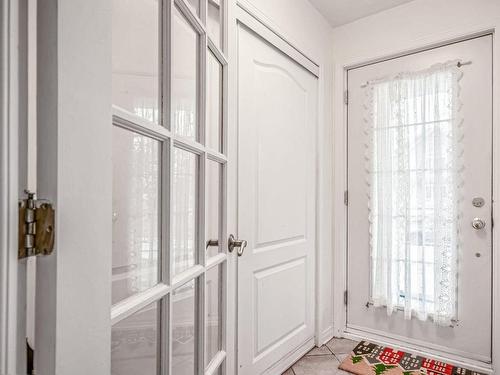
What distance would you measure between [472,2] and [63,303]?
2.54m

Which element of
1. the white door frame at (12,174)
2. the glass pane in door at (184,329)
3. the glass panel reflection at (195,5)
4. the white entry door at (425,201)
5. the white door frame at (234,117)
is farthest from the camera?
the white entry door at (425,201)

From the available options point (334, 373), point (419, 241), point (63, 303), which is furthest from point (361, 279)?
point (63, 303)

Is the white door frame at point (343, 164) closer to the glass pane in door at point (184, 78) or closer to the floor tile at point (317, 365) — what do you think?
the floor tile at point (317, 365)

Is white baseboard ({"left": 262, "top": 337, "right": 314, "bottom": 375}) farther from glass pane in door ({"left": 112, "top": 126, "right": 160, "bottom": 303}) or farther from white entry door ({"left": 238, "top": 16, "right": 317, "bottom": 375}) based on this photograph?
glass pane in door ({"left": 112, "top": 126, "right": 160, "bottom": 303})

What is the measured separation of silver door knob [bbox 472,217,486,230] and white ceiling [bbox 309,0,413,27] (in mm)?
1513

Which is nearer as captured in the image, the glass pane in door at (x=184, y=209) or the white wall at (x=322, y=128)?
the glass pane in door at (x=184, y=209)

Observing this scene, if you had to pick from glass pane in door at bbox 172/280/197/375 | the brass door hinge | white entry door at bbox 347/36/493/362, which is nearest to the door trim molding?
white entry door at bbox 347/36/493/362

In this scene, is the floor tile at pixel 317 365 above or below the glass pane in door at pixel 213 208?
below

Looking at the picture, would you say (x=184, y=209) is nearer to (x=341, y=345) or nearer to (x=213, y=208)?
(x=213, y=208)

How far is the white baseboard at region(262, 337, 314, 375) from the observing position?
69.5 inches

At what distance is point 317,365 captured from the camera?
6.30ft

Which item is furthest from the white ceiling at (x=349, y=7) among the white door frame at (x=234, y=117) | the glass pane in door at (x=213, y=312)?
the glass pane in door at (x=213, y=312)

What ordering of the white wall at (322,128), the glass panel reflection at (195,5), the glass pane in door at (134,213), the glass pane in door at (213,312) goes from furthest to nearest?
1. the white wall at (322,128)
2. the glass pane in door at (213,312)
3. the glass panel reflection at (195,5)
4. the glass pane in door at (134,213)

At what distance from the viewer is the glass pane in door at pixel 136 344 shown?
56cm
